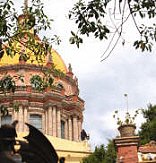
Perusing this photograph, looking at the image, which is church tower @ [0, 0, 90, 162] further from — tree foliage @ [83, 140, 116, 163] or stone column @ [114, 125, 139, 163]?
stone column @ [114, 125, 139, 163]

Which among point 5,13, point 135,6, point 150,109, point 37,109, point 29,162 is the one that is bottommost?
point 29,162

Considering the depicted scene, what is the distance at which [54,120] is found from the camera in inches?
1545

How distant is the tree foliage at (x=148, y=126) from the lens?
25250 mm

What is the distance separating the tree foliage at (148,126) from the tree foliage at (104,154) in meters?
1.60

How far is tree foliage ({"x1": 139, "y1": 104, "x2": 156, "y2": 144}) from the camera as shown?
25.2m

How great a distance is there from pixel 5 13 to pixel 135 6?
2.36 metres

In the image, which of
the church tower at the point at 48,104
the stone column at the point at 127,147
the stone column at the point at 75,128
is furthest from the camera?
the stone column at the point at 75,128

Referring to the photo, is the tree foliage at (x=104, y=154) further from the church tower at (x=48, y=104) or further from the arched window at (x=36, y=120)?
the arched window at (x=36, y=120)

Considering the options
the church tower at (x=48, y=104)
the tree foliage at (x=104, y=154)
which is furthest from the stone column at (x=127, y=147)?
the church tower at (x=48, y=104)

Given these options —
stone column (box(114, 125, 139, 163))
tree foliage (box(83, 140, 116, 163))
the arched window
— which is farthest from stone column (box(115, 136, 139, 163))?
the arched window

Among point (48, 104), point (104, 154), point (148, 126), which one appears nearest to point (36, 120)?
point (48, 104)

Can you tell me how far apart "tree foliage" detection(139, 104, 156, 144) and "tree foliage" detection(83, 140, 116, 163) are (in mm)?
1597

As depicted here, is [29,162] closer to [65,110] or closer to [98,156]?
[98,156]

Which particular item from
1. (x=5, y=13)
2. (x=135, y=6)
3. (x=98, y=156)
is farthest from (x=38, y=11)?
(x=98, y=156)
